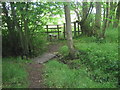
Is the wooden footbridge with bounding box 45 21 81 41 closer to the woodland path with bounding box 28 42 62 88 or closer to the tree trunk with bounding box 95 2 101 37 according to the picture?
the tree trunk with bounding box 95 2 101 37

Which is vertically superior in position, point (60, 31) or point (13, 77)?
point (60, 31)

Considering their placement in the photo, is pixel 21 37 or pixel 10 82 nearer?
pixel 10 82

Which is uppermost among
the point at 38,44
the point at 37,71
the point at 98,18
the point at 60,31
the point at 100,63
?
the point at 98,18

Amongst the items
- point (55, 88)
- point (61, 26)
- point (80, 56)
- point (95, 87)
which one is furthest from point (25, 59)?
point (61, 26)

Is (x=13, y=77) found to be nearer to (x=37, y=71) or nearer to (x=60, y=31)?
(x=37, y=71)

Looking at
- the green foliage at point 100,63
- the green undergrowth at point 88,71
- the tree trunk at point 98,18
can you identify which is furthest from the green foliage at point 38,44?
the tree trunk at point 98,18

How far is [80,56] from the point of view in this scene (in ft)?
20.4

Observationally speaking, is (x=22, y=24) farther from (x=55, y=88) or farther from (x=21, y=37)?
(x=55, y=88)

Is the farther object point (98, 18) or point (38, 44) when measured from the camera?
point (98, 18)

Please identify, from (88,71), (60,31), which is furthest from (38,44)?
(60,31)

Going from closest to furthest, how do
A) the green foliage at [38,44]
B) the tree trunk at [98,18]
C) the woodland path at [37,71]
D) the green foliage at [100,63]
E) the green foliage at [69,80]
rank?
the green foliage at [69,80]
the woodland path at [37,71]
the green foliage at [100,63]
the green foliage at [38,44]
the tree trunk at [98,18]

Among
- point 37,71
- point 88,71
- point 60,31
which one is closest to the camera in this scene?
point 88,71

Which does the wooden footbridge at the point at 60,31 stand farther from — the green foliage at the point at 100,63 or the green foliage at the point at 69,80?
the green foliage at the point at 69,80

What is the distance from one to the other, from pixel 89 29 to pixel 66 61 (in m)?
4.46
